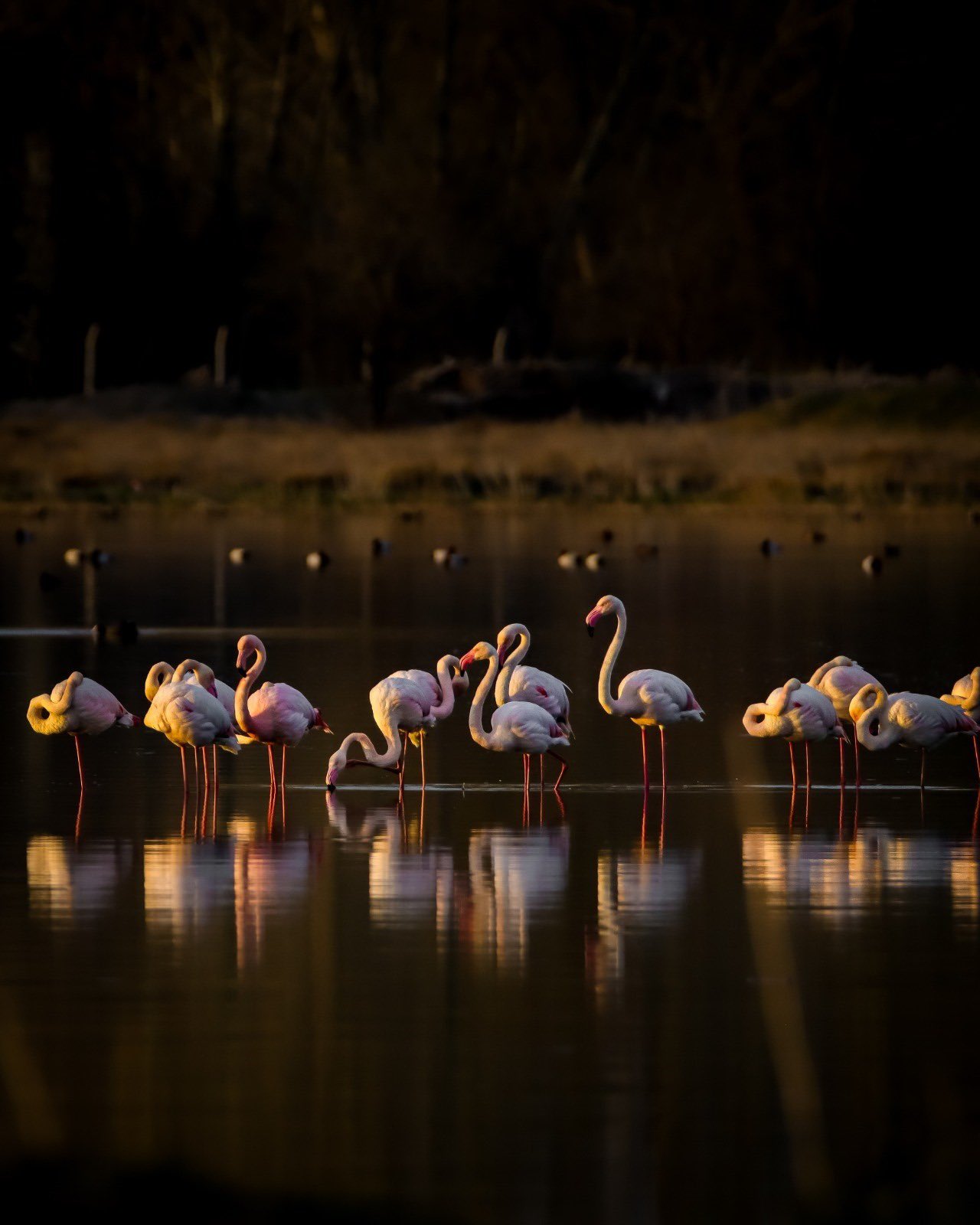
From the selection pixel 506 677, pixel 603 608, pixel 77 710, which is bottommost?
pixel 77 710

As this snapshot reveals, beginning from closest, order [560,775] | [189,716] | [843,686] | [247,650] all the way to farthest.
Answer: [189,716], [560,775], [843,686], [247,650]

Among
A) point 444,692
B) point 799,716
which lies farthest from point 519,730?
point 799,716

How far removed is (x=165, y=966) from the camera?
347 inches

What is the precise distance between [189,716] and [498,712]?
4.79ft

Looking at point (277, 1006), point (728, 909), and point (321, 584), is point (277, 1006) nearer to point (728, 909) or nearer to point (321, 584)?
point (728, 909)

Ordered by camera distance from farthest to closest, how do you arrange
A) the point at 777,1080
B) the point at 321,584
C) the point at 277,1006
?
1. the point at 321,584
2. the point at 277,1006
3. the point at 777,1080

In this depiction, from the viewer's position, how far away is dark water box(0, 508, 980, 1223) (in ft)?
21.6

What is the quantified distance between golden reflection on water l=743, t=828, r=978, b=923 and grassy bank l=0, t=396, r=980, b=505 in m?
29.2

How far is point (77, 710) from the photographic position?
43.1ft

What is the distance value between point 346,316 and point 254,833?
43906 millimetres

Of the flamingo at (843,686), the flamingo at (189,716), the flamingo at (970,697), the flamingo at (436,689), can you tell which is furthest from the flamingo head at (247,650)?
the flamingo at (970,697)

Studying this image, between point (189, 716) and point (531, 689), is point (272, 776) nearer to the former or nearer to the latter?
point (189, 716)

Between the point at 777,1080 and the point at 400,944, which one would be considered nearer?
the point at 777,1080

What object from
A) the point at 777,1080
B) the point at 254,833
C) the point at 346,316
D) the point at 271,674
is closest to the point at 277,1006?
the point at 777,1080
